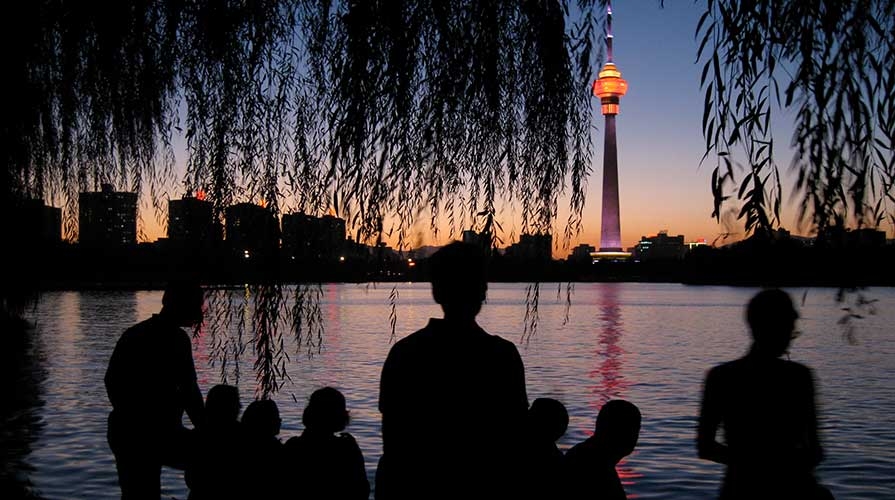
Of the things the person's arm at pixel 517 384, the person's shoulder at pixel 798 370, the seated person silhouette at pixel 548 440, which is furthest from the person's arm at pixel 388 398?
the person's shoulder at pixel 798 370

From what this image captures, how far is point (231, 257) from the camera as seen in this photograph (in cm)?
337

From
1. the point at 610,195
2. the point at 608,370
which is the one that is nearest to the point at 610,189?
the point at 610,195

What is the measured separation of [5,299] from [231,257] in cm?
96

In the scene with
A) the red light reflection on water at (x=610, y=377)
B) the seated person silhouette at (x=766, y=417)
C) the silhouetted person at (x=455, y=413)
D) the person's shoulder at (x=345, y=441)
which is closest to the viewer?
the silhouetted person at (x=455, y=413)

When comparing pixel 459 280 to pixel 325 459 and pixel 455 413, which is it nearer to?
pixel 455 413

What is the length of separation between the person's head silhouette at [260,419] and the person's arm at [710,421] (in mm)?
2049

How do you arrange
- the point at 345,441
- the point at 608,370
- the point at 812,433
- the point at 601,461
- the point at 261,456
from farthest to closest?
the point at 608,370, the point at 261,456, the point at 345,441, the point at 601,461, the point at 812,433

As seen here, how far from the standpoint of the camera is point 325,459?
411 cm

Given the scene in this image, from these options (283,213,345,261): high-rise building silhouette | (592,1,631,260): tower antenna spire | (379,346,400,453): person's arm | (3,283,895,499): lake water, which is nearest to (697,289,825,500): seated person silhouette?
(3,283,895,499): lake water

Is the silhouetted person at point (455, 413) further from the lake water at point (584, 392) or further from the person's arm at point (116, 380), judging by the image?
the person's arm at point (116, 380)

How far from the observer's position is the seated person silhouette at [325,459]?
4094 mm

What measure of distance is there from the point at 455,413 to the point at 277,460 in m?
2.33

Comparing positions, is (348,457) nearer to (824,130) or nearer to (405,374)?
(405,374)

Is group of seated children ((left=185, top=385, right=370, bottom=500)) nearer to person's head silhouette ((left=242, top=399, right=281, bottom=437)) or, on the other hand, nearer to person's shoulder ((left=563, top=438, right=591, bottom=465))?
person's head silhouette ((left=242, top=399, right=281, bottom=437))
